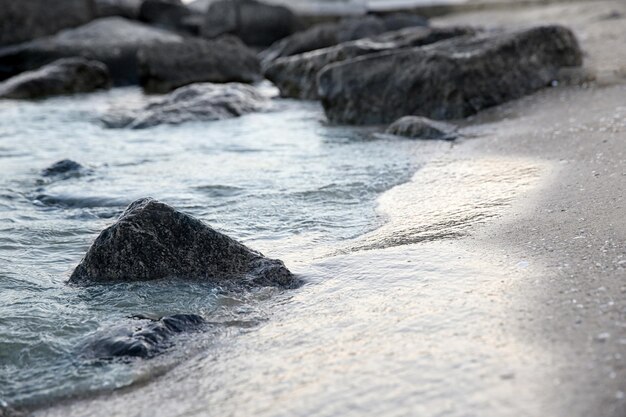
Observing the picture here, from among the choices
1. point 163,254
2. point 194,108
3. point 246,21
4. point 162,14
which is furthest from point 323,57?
point 162,14

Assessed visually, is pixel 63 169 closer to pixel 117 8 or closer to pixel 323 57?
pixel 323 57

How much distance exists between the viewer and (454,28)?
9.21 meters

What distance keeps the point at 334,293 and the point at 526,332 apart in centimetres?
81

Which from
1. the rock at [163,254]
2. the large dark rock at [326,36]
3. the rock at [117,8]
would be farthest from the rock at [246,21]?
the rock at [163,254]

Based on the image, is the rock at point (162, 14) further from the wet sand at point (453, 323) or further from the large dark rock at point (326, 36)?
the wet sand at point (453, 323)

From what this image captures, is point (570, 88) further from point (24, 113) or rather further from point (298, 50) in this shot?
point (298, 50)

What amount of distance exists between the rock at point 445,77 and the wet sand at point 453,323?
258 centimetres

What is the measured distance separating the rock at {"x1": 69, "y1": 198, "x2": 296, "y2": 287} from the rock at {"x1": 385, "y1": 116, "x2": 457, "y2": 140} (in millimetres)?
2926

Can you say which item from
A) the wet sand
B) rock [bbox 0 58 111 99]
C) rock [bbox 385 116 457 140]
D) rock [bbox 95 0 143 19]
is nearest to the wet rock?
the wet sand

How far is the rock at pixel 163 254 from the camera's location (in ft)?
10.2

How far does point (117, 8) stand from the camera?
709 inches

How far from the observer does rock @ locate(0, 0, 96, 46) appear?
15102 mm

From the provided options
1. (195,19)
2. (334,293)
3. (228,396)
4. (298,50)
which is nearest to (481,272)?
(334,293)

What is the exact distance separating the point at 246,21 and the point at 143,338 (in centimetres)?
1501
